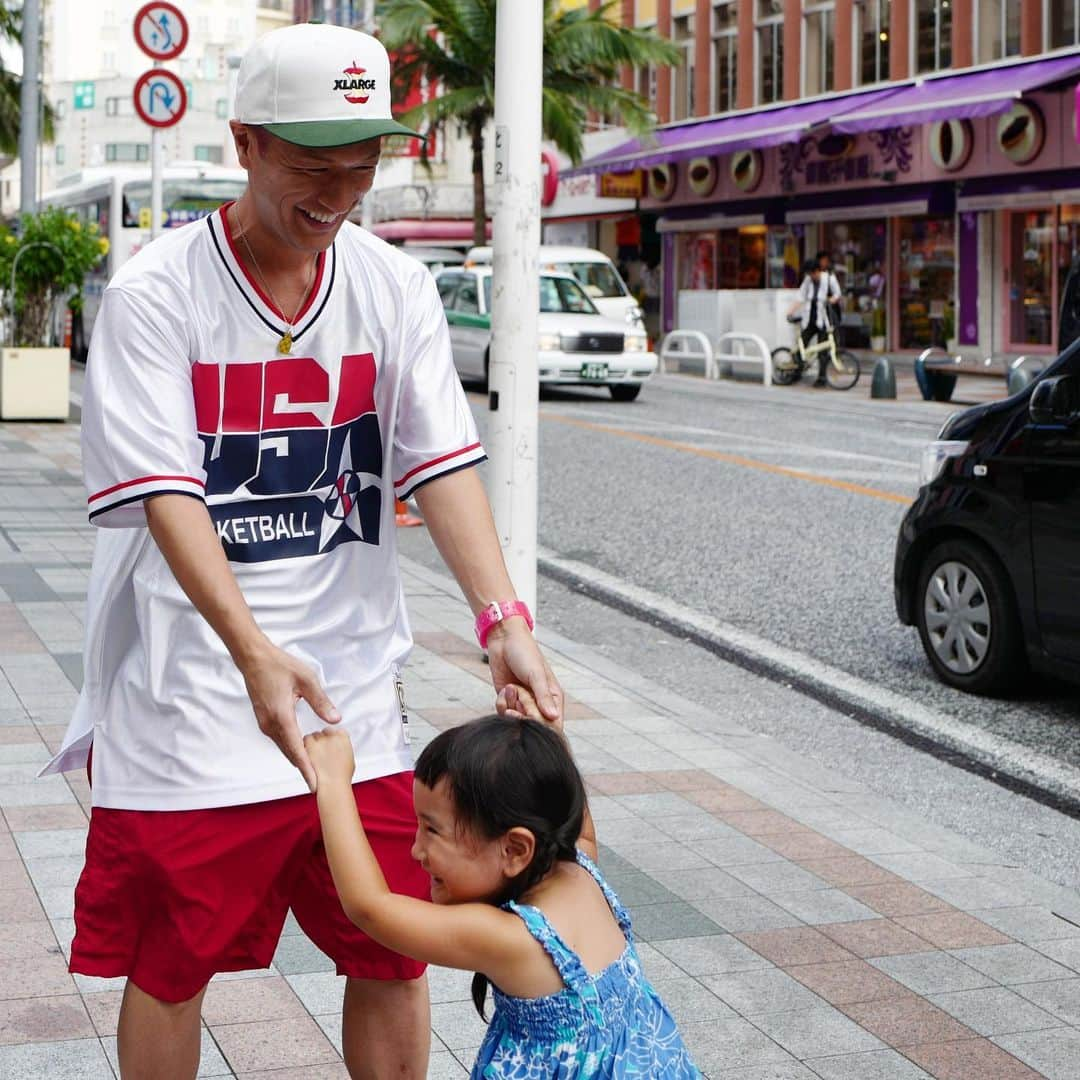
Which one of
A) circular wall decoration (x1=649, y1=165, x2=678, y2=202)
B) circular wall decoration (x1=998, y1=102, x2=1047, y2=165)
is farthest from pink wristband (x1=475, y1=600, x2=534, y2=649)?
circular wall decoration (x1=649, y1=165, x2=678, y2=202)

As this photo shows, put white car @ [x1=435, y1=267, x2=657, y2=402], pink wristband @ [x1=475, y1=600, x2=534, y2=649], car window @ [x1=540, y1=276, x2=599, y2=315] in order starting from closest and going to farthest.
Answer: pink wristband @ [x1=475, y1=600, x2=534, y2=649] < white car @ [x1=435, y1=267, x2=657, y2=402] < car window @ [x1=540, y1=276, x2=599, y2=315]

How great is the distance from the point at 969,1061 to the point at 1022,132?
91.3 feet

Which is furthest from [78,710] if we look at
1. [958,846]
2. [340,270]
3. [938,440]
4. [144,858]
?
[938,440]

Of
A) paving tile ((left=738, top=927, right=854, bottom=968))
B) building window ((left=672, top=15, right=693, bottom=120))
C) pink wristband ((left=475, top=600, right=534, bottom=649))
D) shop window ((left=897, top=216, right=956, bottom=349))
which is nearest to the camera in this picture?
pink wristband ((left=475, top=600, right=534, bottom=649))

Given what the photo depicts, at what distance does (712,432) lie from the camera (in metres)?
19.1

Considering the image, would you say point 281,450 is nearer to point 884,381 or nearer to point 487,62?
point 884,381

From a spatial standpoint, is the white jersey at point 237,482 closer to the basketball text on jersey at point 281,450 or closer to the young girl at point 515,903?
the basketball text on jersey at point 281,450

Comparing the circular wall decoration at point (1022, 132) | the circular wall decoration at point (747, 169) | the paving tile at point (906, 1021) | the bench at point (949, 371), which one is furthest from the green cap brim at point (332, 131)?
the circular wall decoration at point (747, 169)

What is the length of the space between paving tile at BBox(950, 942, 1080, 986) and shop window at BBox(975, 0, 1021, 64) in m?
29.3

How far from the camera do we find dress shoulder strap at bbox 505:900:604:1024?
234 centimetres

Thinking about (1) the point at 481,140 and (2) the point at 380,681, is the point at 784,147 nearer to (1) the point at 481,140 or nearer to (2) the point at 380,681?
(1) the point at 481,140

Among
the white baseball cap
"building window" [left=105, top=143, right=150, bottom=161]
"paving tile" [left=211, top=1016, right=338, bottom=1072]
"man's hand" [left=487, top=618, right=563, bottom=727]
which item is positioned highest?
"building window" [left=105, top=143, right=150, bottom=161]

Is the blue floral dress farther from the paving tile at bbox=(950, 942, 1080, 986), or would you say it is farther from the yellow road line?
the yellow road line

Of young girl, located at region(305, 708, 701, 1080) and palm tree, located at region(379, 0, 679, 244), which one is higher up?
palm tree, located at region(379, 0, 679, 244)
